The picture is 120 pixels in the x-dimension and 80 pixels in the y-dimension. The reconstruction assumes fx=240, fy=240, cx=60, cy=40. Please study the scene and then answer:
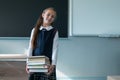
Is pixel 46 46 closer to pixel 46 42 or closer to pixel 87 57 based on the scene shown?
pixel 46 42

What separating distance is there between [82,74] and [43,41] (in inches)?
61.5

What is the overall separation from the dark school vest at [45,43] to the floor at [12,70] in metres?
0.61

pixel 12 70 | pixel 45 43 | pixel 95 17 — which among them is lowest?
pixel 12 70

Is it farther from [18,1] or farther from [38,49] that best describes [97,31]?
[38,49]

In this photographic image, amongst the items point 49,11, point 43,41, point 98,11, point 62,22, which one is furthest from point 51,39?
point 98,11

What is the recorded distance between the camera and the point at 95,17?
368cm

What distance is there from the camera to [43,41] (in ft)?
7.79

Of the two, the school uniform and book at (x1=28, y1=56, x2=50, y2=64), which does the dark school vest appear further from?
book at (x1=28, y1=56, x2=50, y2=64)

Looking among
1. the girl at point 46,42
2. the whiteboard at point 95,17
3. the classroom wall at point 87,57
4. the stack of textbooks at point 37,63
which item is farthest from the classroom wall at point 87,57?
the stack of textbooks at point 37,63

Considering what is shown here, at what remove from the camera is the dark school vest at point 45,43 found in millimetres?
2373

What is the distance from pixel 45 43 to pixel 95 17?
5.00 feet

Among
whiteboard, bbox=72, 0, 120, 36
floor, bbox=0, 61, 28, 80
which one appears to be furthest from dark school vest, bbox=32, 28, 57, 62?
whiteboard, bbox=72, 0, 120, 36

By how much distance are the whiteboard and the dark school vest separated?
51.8 inches

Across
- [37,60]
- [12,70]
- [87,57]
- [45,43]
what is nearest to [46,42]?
[45,43]
